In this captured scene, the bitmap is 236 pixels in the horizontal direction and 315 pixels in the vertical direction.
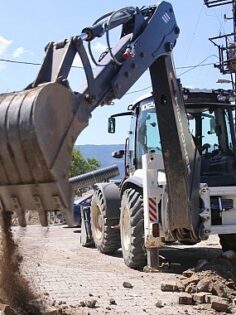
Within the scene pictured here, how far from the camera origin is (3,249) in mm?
6570

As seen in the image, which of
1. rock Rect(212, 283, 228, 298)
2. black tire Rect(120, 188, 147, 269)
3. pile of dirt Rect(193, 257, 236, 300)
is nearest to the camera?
rock Rect(212, 283, 228, 298)

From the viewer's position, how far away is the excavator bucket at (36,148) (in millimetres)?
4961

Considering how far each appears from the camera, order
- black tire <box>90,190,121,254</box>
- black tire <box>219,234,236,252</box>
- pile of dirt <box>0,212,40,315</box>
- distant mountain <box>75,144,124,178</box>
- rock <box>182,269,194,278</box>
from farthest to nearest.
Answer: distant mountain <box>75,144,124,178</box>, black tire <box>90,190,121,254</box>, black tire <box>219,234,236,252</box>, rock <box>182,269,194,278</box>, pile of dirt <box>0,212,40,315</box>

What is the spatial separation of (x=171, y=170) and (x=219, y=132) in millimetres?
2181

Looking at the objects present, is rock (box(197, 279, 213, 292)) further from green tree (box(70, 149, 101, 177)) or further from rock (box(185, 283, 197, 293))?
green tree (box(70, 149, 101, 177))

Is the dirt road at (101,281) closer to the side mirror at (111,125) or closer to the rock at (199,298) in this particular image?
the rock at (199,298)

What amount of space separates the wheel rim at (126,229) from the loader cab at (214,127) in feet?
5.10

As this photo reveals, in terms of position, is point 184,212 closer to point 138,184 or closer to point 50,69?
point 138,184

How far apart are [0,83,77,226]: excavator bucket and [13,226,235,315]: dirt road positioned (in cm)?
135

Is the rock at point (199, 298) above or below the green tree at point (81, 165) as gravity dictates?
below

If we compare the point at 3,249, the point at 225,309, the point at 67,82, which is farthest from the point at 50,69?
the point at 225,309

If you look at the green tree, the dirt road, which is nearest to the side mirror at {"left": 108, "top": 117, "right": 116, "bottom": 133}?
the dirt road

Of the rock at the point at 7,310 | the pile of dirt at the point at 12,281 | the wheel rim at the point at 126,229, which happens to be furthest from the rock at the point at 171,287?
the rock at the point at 7,310

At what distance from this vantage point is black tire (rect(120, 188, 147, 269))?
30.7 ft
